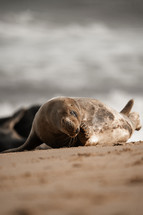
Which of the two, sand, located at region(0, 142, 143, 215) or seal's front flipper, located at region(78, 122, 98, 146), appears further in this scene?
seal's front flipper, located at region(78, 122, 98, 146)

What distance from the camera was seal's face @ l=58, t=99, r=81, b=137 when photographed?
5629 mm

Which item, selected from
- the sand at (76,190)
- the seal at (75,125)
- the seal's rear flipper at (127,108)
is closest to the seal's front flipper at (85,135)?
the seal at (75,125)

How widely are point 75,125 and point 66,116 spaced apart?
0.99 feet

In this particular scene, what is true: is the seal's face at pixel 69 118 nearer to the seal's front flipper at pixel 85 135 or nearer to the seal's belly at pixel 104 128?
the seal's front flipper at pixel 85 135

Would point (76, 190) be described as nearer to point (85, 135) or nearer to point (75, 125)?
point (75, 125)

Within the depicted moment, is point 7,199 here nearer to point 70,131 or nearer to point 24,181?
point 24,181

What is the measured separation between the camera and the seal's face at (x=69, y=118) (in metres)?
5.63

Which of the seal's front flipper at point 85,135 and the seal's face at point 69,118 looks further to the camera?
the seal's front flipper at point 85,135

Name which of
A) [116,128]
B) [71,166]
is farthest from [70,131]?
[71,166]

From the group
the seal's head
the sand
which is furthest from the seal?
the sand

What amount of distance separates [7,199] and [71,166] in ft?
2.91

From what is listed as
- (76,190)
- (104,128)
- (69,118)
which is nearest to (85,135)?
(69,118)

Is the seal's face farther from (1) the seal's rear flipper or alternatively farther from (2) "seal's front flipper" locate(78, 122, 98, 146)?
(1) the seal's rear flipper

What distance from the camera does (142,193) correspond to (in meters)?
1.56
